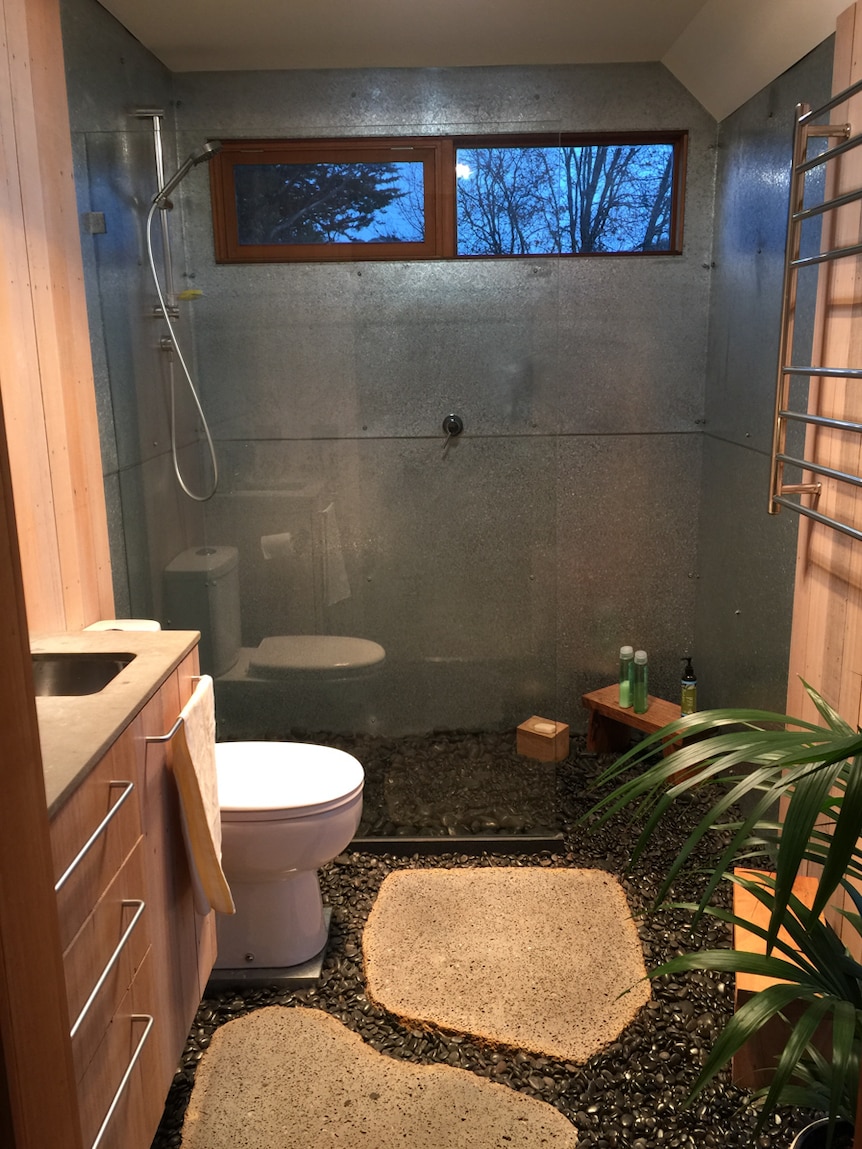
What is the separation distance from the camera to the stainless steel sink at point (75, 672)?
6.46ft

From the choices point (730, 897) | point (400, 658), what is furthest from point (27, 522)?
point (730, 897)

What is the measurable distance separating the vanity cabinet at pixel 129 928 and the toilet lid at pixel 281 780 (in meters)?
0.26

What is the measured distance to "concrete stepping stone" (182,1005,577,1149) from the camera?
6.10ft

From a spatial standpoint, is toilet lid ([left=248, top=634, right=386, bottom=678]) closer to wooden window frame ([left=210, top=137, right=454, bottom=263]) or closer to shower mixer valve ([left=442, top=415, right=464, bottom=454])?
shower mixer valve ([left=442, top=415, right=464, bottom=454])

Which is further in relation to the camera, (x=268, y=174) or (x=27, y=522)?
(x=268, y=174)

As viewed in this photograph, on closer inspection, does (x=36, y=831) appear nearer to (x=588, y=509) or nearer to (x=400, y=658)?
(x=400, y=658)

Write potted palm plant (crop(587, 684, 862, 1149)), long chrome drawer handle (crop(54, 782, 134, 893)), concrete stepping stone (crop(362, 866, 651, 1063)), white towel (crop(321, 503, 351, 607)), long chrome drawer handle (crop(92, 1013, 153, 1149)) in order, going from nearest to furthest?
potted palm plant (crop(587, 684, 862, 1149)), long chrome drawer handle (crop(54, 782, 134, 893)), long chrome drawer handle (crop(92, 1013, 153, 1149)), concrete stepping stone (crop(362, 866, 651, 1063)), white towel (crop(321, 503, 351, 607))

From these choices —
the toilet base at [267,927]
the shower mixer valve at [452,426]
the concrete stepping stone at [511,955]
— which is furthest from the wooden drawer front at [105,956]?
the shower mixer valve at [452,426]

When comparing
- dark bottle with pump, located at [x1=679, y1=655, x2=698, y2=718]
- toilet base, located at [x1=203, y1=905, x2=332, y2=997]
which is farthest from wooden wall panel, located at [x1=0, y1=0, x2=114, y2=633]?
dark bottle with pump, located at [x1=679, y1=655, x2=698, y2=718]

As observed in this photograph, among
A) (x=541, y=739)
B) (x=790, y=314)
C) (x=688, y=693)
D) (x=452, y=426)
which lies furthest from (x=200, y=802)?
(x=688, y=693)

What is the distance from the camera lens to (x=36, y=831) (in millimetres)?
829

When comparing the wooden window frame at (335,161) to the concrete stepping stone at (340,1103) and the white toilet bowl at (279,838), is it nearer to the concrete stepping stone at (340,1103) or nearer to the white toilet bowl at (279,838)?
the white toilet bowl at (279,838)

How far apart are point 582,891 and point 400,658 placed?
899 mm

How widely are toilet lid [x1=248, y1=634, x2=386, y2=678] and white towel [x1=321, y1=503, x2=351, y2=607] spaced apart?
0.14m
